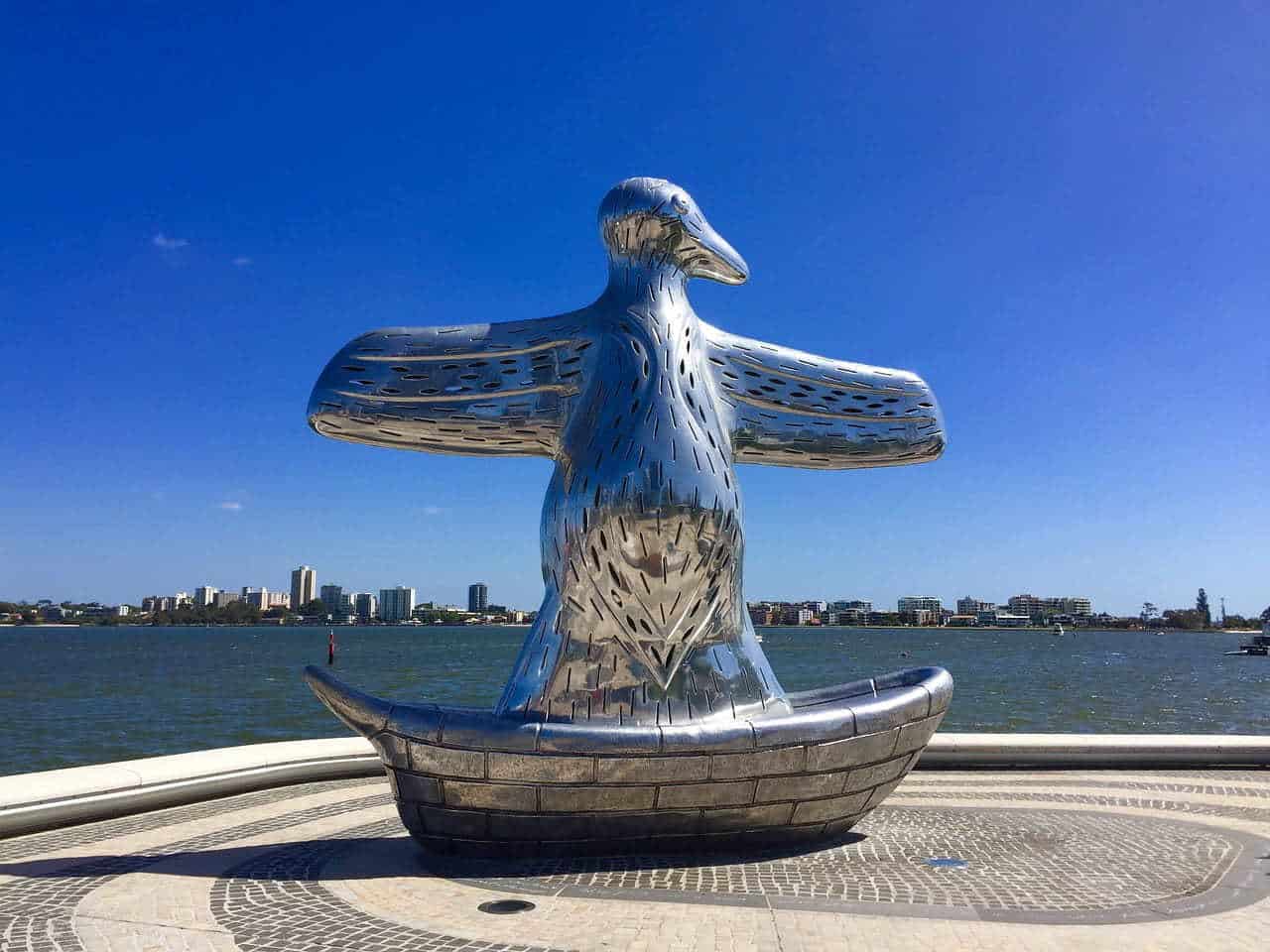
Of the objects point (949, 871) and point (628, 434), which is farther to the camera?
point (628, 434)

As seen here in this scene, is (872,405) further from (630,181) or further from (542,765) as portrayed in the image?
(542,765)

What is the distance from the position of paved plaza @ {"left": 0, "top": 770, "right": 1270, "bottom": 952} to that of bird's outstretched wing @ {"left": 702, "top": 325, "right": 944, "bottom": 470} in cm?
330

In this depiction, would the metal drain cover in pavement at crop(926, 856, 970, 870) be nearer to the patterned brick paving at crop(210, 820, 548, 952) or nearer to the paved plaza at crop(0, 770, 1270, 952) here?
the paved plaza at crop(0, 770, 1270, 952)

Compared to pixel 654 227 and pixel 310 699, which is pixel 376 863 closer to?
pixel 654 227

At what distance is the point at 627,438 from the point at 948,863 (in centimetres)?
396

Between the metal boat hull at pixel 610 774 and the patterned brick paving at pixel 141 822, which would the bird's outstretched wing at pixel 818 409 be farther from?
the patterned brick paving at pixel 141 822

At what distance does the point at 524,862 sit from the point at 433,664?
53847 millimetres

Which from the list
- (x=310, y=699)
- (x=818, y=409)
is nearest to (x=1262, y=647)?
(x=310, y=699)

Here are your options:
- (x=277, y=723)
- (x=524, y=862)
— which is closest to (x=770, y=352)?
(x=524, y=862)

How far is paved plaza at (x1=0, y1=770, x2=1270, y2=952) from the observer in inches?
214

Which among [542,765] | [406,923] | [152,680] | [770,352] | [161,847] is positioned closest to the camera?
[406,923]

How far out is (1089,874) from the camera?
271 inches

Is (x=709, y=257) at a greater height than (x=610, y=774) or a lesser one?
greater

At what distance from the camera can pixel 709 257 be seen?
8297mm
